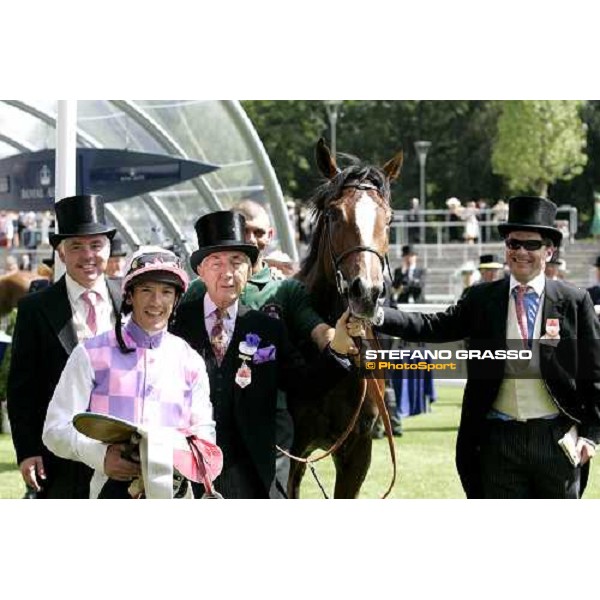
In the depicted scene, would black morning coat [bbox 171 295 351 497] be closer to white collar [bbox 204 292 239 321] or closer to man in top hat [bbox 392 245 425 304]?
white collar [bbox 204 292 239 321]

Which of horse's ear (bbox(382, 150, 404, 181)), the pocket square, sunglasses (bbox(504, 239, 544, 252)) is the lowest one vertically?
the pocket square

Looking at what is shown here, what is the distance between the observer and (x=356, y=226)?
603 centimetres

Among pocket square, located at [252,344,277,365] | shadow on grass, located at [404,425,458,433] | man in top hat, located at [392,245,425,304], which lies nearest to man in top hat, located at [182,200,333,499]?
pocket square, located at [252,344,277,365]

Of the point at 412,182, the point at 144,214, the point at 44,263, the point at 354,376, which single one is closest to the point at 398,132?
the point at 412,182

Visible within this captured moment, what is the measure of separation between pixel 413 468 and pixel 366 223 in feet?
16.7

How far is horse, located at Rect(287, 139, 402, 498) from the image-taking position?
232 inches

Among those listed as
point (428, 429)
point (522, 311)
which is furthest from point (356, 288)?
point (428, 429)

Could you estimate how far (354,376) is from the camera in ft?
21.3

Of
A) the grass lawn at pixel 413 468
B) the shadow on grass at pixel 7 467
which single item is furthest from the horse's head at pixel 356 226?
the shadow on grass at pixel 7 467

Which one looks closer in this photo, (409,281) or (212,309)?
(212,309)

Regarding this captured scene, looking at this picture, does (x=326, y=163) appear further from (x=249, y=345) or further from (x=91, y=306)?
(x=91, y=306)

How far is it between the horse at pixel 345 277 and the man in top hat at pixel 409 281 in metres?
13.5

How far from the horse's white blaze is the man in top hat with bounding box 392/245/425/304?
14.1m

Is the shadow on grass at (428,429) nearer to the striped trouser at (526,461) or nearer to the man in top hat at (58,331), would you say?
the striped trouser at (526,461)
